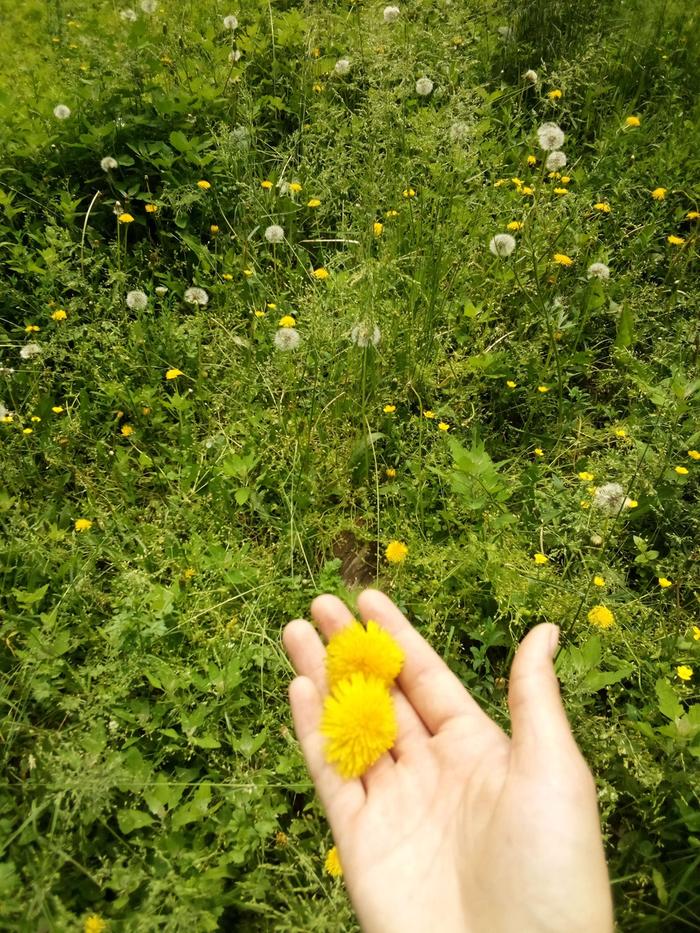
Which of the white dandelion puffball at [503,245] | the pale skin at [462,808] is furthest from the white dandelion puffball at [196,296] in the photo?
the pale skin at [462,808]

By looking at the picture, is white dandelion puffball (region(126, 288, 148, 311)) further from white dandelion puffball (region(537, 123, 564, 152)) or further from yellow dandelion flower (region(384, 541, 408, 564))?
white dandelion puffball (region(537, 123, 564, 152))

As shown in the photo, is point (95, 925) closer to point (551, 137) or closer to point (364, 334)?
point (364, 334)

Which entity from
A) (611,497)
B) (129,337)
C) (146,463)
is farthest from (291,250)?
(611,497)

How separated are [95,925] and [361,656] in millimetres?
836

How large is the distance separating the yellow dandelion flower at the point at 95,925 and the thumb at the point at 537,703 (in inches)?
39.8

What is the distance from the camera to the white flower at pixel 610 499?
6.98 ft

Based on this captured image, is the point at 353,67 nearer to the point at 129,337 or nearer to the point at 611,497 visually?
the point at 129,337

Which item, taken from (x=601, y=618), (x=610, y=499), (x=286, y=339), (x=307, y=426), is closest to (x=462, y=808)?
(x=601, y=618)

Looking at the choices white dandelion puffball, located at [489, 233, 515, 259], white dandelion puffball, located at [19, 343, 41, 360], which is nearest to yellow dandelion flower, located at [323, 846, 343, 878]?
white dandelion puffball, located at [19, 343, 41, 360]

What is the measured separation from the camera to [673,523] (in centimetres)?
228

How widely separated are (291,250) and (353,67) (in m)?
1.57

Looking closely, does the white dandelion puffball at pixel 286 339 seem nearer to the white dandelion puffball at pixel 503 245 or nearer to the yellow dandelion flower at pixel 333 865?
the white dandelion puffball at pixel 503 245

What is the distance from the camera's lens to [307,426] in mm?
2488

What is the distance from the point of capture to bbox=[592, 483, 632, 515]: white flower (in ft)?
6.98
